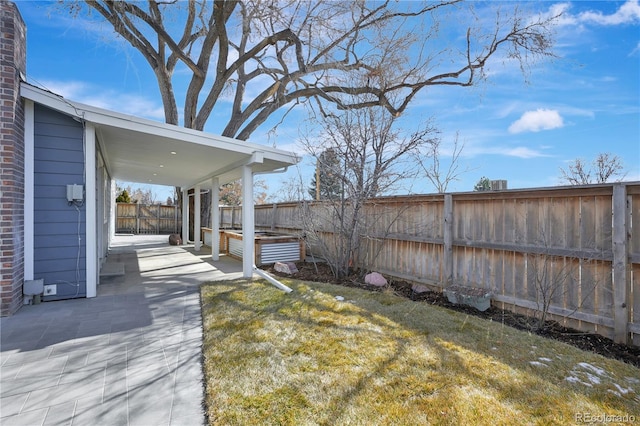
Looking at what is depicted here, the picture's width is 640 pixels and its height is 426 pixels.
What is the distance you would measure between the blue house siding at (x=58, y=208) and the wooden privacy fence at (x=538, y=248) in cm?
493

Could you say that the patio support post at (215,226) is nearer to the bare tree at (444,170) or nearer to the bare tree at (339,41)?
the bare tree at (339,41)

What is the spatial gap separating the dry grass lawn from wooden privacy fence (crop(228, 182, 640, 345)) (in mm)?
608

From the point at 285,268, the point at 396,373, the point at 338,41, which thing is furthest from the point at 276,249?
the point at 338,41

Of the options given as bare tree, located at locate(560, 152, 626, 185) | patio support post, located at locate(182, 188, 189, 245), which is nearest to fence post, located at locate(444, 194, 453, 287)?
bare tree, located at locate(560, 152, 626, 185)

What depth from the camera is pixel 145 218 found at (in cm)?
1878

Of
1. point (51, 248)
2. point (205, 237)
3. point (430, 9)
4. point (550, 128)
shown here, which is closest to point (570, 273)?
point (51, 248)

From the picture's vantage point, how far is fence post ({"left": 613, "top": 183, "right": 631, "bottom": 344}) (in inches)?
122

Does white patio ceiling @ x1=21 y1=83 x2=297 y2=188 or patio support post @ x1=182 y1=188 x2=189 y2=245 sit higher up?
white patio ceiling @ x1=21 y1=83 x2=297 y2=188

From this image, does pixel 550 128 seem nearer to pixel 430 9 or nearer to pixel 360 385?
pixel 430 9

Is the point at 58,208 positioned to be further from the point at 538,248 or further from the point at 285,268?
the point at 538,248

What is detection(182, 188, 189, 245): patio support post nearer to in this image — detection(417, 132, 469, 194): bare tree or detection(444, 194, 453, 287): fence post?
detection(417, 132, 469, 194): bare tree

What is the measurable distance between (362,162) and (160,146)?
12.2 ft

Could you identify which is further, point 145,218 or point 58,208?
point 145,218

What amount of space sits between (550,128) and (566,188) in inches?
323
